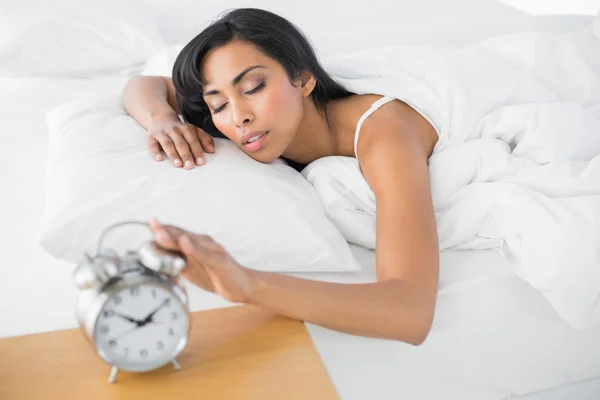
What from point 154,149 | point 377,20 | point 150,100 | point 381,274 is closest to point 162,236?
point 381,274

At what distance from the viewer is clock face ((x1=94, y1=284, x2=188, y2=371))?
0.86 m

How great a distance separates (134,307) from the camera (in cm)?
87

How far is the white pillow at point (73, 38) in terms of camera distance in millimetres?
2212

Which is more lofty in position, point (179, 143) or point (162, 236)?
point (162, 236)

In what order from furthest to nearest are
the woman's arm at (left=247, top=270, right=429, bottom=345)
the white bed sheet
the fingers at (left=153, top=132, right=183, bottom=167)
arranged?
the fingers at (left=153, top=132, right=183, bottom=167) < the white bed sheet < the woman's arm at (left=247, top=270, right=429, bottom=345)

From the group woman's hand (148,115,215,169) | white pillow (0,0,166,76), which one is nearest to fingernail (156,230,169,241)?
woman's hand (148,115,215,169)

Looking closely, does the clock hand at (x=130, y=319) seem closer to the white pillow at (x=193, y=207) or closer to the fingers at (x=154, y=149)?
the white pillow at (x=193, y=207)

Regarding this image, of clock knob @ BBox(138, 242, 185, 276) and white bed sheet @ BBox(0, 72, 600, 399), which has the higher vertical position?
clock knob @ BBox(138, 242, 185, 276)

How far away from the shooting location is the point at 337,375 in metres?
1.07

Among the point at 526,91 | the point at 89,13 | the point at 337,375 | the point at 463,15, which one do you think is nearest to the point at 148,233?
the point at 337,375

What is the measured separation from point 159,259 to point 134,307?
70 millimetres

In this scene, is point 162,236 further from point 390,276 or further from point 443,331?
point 443,331

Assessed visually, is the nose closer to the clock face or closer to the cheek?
the cheek

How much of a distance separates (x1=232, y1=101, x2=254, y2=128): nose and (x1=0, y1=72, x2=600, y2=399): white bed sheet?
337 millimetres
